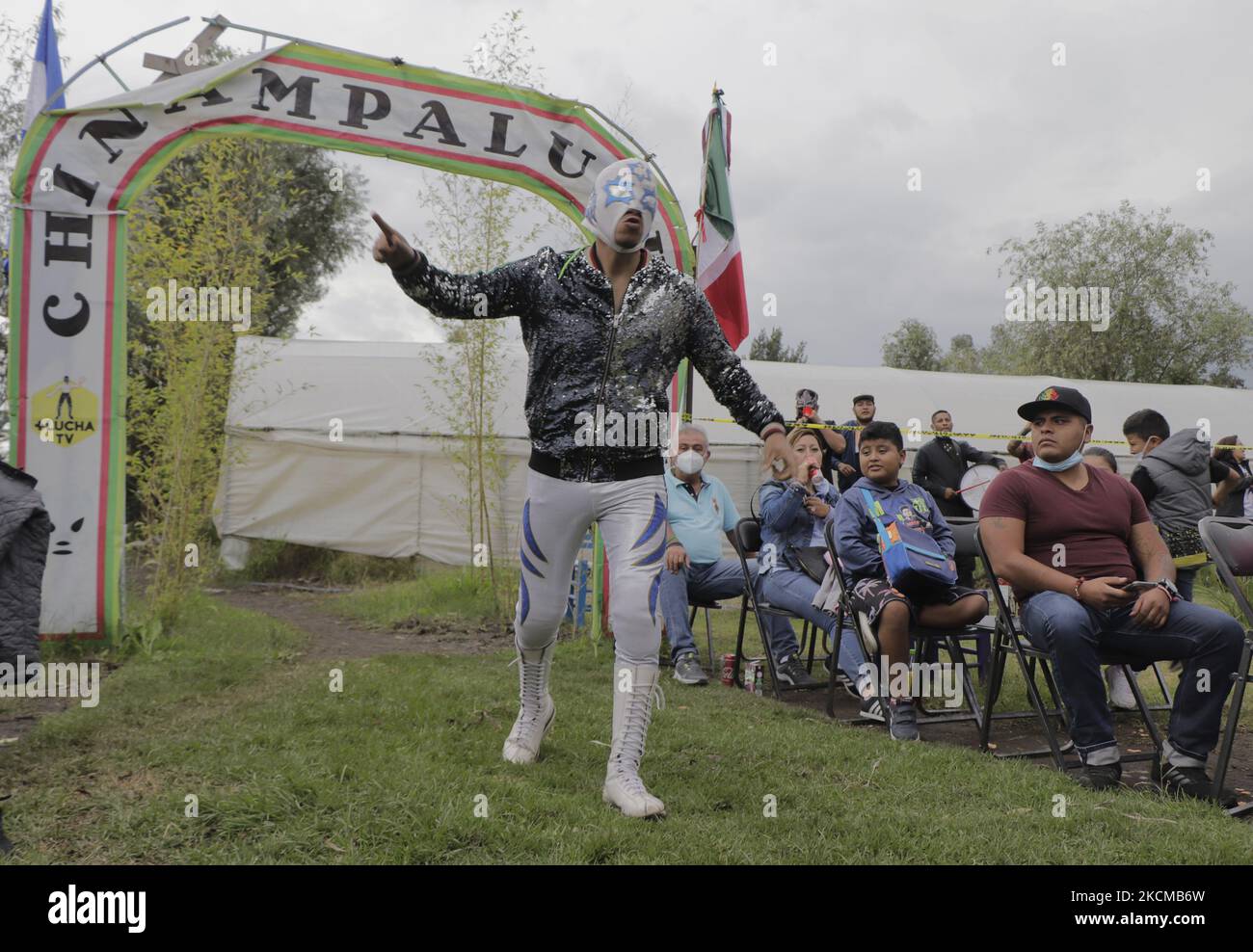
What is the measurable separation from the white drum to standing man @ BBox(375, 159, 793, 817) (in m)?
6.20

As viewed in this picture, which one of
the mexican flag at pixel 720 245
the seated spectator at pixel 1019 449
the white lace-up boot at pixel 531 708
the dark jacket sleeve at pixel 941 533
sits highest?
the mexican flag at pixel 720 245

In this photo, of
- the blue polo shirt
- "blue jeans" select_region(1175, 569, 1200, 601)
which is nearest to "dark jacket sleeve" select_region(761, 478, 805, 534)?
the blue polo shirt

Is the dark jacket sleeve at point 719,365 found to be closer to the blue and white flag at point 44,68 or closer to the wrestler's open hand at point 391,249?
the wrestler's open hand at point 391,249

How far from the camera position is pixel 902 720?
4746mm

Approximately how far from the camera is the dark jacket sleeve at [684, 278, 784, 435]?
11.7 ft

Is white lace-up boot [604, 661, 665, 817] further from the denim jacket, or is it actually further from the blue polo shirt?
the blue polo shirt

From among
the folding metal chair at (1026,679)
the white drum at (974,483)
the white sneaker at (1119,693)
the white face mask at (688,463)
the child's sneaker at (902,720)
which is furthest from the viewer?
the white drum at (974,483)

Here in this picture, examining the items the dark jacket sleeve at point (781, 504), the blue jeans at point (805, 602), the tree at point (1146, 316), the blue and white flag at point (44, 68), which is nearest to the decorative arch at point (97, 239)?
the blue and white flag at point (44, 68)

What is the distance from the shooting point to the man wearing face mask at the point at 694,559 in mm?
6355

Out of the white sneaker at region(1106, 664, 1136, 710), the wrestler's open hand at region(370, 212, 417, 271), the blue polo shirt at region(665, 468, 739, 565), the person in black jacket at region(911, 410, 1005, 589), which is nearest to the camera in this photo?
the wrestler's open hand at region(370, 212, 417, 271)

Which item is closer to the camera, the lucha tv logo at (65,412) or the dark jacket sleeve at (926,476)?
the lucha tv logo at (65,412)

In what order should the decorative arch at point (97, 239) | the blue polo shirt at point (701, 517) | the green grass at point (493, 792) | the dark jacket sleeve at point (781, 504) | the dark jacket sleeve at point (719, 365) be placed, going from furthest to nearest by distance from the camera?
the blue polo shirt at point (701, 517) < the decorative arch at point (97, 239) < the dark jacket sleeve at point (781, 504) < the dark jacket sleeve at point (719, 365) < the green grass at point (493, 792)

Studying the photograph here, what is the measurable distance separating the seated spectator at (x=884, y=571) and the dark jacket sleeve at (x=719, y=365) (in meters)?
1.49

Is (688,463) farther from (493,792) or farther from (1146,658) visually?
(493,792)
